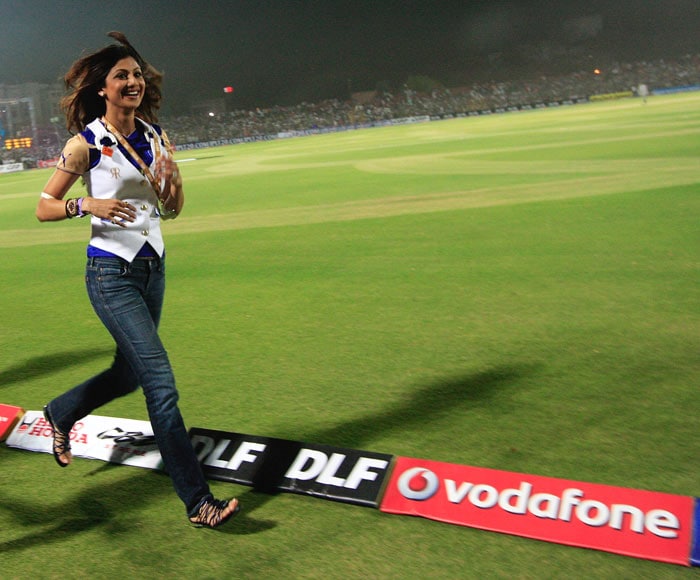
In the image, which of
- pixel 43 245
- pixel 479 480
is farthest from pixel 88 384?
pixel 43 245

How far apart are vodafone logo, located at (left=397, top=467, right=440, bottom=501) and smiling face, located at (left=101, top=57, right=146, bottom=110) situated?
213 cm

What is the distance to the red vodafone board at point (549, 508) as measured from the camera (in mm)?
3246

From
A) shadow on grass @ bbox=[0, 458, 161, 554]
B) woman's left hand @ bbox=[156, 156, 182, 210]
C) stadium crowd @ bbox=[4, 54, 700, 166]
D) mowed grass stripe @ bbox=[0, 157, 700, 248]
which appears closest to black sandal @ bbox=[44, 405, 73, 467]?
shadow on grass @ bbox=[0, 458, 161, 554]

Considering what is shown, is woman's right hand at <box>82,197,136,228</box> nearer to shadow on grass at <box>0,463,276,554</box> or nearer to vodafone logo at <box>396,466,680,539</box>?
shadow on grass at <box>0,463,276,554</box>

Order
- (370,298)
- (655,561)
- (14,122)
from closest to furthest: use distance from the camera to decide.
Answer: (655,561) < (370,298) < (14,122)

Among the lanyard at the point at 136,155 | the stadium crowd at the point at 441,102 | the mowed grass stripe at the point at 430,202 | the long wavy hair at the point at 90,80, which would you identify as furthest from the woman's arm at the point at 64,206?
the stadium crowd at the point at 441,102

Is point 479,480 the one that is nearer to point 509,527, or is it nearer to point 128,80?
point 509,527

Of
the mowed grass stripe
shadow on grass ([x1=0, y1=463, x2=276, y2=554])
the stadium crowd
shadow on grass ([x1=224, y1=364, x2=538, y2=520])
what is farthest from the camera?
the stadium crowd

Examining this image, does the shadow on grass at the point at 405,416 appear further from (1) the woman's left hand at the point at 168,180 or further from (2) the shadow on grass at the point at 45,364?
(2) the shadow on grass at the point at 45,364

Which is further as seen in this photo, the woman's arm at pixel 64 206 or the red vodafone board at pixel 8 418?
the red vodafone board at pixel 8 418

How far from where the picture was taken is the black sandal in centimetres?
423

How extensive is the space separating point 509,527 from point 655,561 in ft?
1.92

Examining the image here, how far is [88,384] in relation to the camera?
4.18 metres

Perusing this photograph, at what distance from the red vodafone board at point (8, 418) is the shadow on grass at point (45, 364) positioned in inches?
41.5
